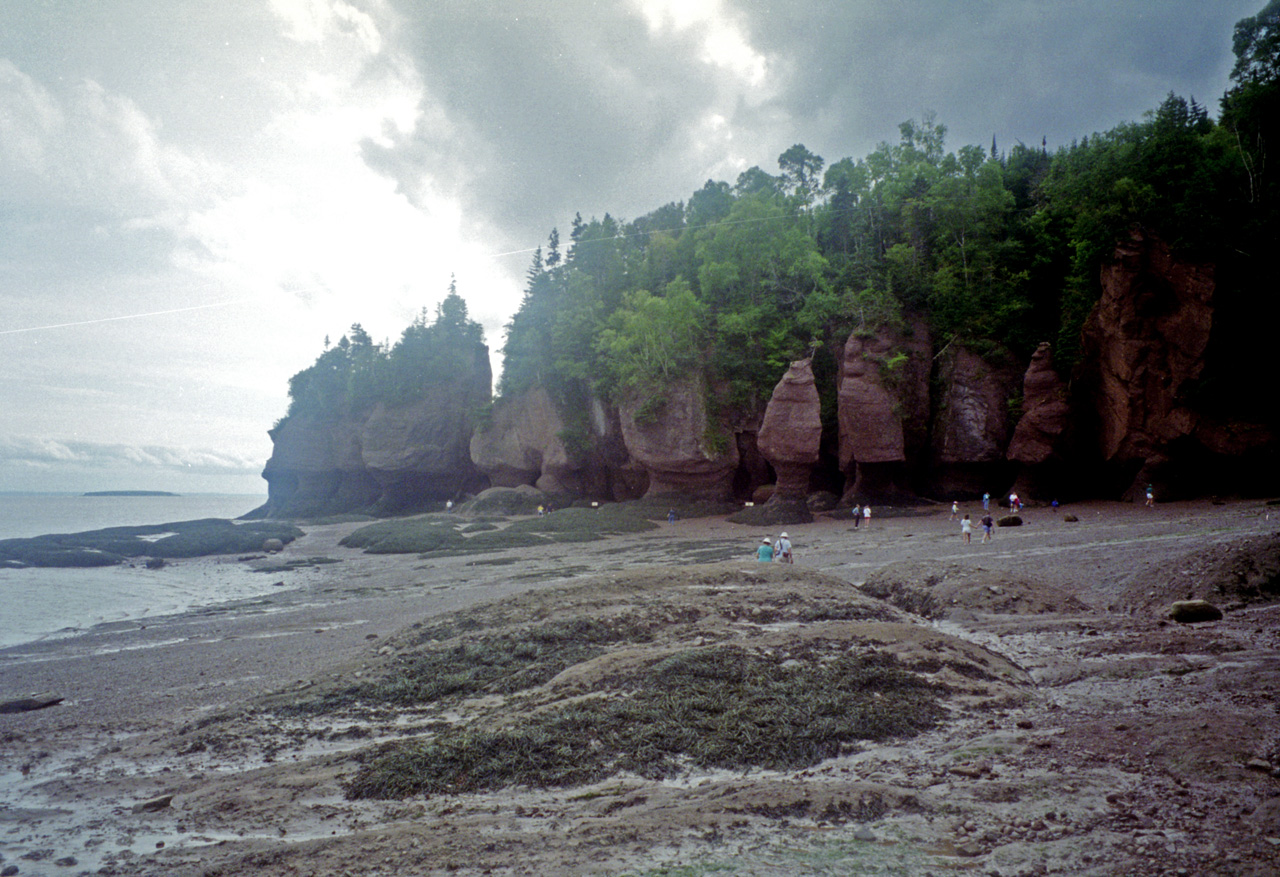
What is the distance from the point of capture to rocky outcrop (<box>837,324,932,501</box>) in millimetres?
36094

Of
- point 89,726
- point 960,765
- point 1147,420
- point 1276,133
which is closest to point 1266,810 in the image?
point 960,765

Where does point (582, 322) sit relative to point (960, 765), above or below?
above

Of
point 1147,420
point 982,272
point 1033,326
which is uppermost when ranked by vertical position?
point 982,272

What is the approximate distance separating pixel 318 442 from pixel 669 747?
7668 cm

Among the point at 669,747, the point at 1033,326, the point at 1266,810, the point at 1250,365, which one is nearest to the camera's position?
the point at 1266,810

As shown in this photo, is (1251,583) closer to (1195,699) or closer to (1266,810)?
(1195,699)

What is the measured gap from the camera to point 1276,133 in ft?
90.4

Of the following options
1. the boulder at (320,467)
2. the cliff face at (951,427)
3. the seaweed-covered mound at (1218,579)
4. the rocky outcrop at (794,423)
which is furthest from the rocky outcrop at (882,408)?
the boulder at (320,467)

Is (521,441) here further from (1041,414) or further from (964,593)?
(964,593)

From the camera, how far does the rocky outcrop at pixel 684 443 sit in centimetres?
4272

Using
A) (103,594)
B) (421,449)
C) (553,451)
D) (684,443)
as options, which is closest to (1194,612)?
(684,443)

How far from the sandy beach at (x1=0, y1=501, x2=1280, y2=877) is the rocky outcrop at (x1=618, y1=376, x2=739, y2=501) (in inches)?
1044

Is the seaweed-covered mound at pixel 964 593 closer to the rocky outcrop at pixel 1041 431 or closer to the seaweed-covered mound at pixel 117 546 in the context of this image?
the rocky outcrop at pixel 1041 431

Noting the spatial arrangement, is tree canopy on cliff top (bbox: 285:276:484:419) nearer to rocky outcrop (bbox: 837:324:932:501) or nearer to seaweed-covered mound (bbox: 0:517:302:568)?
seaweed-covered mound (bbox: 0:517:302:568)
